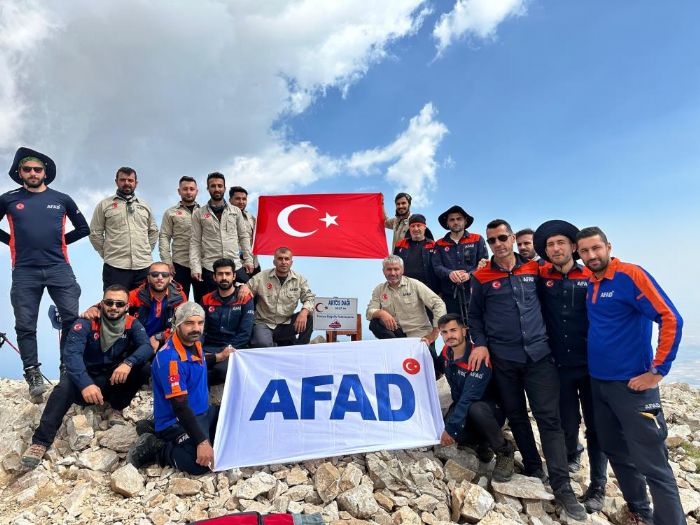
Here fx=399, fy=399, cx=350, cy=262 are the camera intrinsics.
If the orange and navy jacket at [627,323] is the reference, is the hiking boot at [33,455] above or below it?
below

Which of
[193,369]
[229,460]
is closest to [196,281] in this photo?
[193,369]

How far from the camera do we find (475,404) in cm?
505

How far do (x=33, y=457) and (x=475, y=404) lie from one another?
5.79 metres

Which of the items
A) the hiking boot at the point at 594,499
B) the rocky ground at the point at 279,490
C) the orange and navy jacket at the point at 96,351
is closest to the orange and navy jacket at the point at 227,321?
the orange and navy jacket at the point at 96,351

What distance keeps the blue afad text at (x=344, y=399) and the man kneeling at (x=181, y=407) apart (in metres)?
0.73

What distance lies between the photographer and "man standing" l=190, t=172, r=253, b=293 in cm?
784

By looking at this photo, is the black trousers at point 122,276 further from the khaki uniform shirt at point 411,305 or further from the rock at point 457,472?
the rock at point 457,472

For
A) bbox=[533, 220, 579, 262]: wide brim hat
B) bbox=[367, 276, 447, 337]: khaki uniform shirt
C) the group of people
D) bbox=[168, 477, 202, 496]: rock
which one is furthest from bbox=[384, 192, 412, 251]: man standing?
bbox=[168, 477, 202, 496]: rock

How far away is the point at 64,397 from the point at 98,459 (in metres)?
0.96

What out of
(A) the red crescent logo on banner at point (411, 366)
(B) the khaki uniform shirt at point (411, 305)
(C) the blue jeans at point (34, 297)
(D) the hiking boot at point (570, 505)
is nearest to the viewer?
(D) the hiking boot at point (570, 505)

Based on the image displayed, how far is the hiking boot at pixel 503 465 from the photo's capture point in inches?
195

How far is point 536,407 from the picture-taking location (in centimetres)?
471

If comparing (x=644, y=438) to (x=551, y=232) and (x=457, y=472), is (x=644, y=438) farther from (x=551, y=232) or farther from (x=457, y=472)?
(x=551, y=232)

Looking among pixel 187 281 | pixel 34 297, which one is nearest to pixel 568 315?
pixel 187 281
